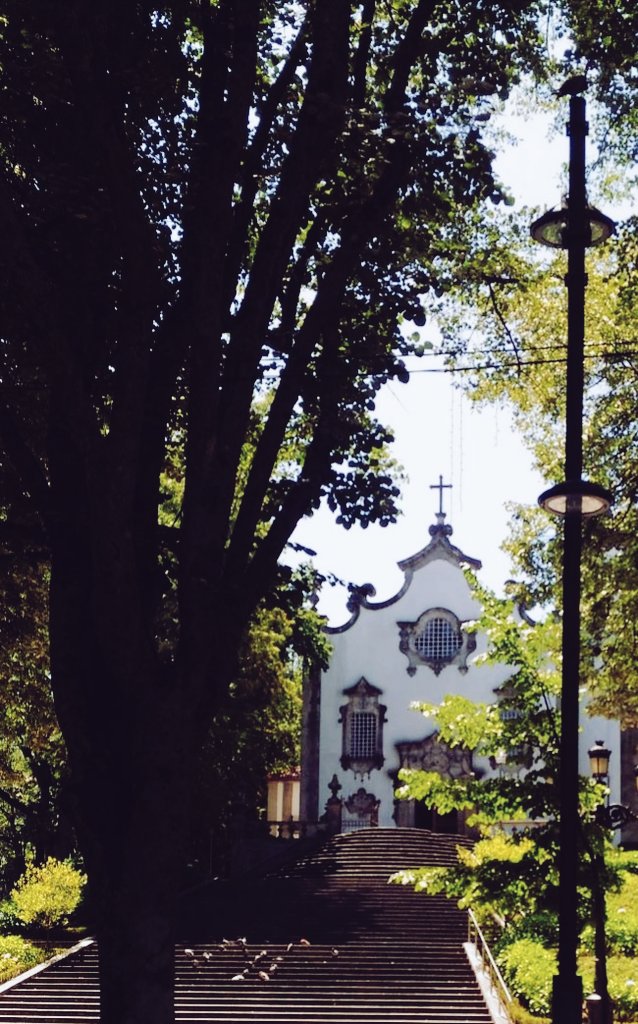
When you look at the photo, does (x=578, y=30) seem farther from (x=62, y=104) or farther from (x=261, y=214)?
(x=62, y=104)

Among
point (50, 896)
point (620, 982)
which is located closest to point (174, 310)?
point (620, 982)

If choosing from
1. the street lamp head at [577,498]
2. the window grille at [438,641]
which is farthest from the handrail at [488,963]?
the window grille at [438,641]

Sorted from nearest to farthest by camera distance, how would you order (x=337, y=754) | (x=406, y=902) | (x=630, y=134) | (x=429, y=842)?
1. (x=630, y=134)
2. (x=406, y=902)
3. (x=429, y=842)
4. (x=337, y=754)

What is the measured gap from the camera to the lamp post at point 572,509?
7.00m

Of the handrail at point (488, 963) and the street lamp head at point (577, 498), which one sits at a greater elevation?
the street lamp head at point (577, 498)

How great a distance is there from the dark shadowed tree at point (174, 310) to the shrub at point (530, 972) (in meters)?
9.58

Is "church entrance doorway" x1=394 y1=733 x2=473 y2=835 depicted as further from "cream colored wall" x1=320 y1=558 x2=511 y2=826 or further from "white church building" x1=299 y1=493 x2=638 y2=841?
"cream colored wall" x1=320 y1=558 x2=511 y2=826

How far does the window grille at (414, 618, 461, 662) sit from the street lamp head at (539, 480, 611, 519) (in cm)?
3119

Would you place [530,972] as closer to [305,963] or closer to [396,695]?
[305,963]

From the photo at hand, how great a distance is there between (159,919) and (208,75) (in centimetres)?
579

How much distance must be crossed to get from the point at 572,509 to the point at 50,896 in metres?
19.7

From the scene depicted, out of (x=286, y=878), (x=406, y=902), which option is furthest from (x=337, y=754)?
(x=406, y=902)

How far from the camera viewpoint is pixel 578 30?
10391 mm

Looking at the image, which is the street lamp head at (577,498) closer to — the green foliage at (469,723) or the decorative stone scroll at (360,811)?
the green foliage at (469,723)
